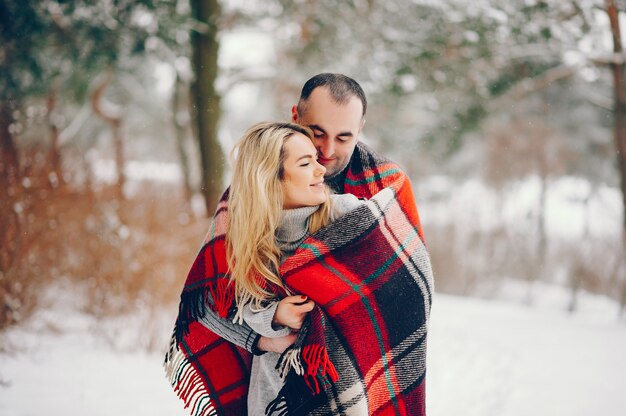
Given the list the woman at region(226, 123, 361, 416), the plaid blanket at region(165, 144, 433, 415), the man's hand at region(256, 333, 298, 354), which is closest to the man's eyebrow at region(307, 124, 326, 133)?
the woman at region(226, 123, 361, 416)

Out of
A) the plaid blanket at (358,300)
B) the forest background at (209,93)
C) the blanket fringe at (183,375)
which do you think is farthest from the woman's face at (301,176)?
the forest background at (209,93)

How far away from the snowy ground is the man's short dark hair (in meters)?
2.99

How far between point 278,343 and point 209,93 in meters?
5.55

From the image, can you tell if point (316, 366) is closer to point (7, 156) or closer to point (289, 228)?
point (289, 228)

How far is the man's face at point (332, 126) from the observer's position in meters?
2.32

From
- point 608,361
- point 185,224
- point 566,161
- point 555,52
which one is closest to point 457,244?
point 566,161

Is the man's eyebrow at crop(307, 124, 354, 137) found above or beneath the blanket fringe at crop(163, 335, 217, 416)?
above

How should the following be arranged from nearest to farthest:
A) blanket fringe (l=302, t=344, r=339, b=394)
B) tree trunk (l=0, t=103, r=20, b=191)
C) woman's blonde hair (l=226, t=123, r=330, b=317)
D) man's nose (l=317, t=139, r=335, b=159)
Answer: blanket fringe (l=302, t=344, r=339, b=394) → woman's blonde hair (l=226, t=123, r=330, b=317) → man's nose (l=317, t=139, r=335, b=159) → tree trunk (l=0, t=103, r=20, b=191)

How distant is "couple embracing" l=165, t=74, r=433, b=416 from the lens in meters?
2.06

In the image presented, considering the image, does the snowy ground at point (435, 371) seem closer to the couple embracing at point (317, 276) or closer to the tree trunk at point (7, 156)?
the tree trunk at point (7, 156)

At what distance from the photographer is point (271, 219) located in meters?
2.09

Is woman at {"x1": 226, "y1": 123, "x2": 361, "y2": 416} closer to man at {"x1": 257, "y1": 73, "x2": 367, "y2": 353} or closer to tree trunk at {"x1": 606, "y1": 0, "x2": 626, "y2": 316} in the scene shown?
man at {"x1": 257, "y1": 73, "x2": 367, "y2": 353}

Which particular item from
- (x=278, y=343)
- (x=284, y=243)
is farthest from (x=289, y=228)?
(x=278, y=343)

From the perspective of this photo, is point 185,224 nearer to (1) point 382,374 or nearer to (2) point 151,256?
(2) point 151,256
